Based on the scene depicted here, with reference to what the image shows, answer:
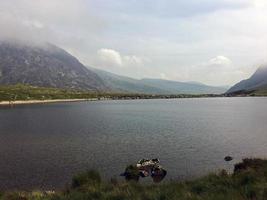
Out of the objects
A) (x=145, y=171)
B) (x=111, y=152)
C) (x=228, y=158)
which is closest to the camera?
(x=145, y=171)

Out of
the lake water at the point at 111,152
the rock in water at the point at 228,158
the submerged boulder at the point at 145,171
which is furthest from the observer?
the rock in water at the point at 228,158

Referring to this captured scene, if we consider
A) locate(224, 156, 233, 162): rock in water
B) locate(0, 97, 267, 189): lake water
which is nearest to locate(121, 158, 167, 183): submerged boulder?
locate(0, 97, 267, 189): lake water

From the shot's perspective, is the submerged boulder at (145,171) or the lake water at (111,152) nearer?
the submerged boulder at (145,171)

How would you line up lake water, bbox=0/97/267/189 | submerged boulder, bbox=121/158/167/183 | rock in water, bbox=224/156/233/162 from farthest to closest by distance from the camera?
rock in water, bbox=224/156/233/162
lake water, bbox=0/97/267/189
submerged boulder, bbox=121/158/167/183

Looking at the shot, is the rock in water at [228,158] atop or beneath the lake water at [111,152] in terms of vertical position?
atop

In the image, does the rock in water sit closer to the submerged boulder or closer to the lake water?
the lake water

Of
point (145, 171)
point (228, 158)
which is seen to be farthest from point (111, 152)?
point (228, 158)

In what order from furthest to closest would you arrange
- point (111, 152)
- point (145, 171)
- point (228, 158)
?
point (111, 152), point (228, 158), point (145, 171)

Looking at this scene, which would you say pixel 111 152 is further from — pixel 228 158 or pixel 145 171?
pixel 228 158

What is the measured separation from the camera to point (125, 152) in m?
70.6

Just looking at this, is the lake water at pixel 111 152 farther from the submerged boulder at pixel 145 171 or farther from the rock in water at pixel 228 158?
the submerged boulder at pixel 145 171

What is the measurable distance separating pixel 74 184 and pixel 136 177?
14.2m

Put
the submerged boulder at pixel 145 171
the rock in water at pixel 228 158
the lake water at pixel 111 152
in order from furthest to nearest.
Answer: the rock in water at pixel 228 158 < the lake water at pixel 111 152 < the submerged boulder at pixel 145 171

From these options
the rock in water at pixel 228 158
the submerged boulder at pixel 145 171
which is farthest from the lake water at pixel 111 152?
the submerged boulder at pixel 145 171
